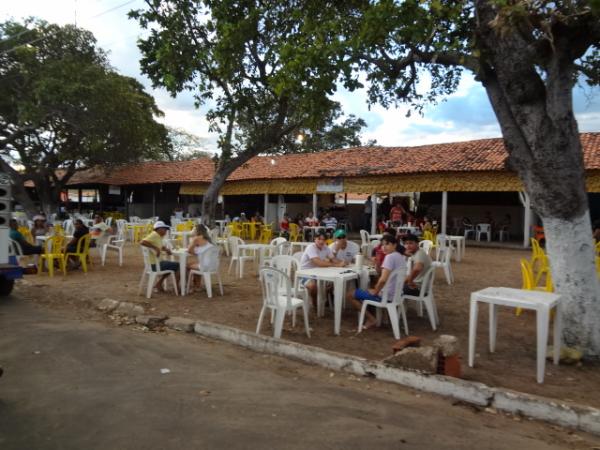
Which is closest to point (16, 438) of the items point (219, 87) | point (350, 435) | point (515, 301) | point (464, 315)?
point (350, 435)

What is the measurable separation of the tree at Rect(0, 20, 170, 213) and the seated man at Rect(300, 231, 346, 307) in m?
15.5

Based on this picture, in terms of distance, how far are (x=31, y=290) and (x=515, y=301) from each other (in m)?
7.70

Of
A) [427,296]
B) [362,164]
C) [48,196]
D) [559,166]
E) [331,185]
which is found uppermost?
[362,164]

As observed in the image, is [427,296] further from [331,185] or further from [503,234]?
[503,234]

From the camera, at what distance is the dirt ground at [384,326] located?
4066mm

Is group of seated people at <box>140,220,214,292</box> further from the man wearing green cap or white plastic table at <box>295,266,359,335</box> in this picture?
white plastic table at <box>295,266,359,335</box>

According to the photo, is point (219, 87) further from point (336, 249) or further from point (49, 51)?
point (49, 51)

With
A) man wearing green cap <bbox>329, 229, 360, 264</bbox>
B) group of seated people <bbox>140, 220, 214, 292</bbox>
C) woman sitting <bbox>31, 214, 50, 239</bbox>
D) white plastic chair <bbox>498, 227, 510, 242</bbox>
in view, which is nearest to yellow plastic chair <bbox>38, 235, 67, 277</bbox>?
woman sitting <bbox>31, 214, 50, 239</bbox>

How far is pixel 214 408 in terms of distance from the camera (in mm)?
3287

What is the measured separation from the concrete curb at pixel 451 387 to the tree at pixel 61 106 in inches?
654

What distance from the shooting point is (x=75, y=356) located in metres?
4.46

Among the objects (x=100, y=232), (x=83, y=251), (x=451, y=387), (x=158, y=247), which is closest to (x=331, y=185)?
(x=100, y=232)

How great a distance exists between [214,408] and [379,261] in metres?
3.59

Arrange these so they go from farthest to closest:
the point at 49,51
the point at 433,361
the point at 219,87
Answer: the point at 49,51
the point at 219,87
the point at 433,361
